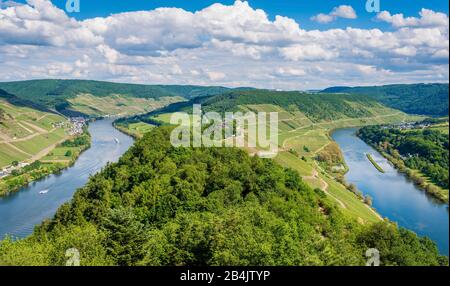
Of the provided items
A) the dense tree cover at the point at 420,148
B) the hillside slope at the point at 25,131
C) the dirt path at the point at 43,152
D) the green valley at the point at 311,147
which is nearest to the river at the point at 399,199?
the green valley at the point at 311,147

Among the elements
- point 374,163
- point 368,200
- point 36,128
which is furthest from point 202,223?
point 36,128

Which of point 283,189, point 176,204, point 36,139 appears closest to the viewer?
point 176,204

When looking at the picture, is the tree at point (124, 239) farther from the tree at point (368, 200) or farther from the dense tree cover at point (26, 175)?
the dense tree cover at point (26, 175)

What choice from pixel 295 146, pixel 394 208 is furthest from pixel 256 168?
pixel 295 146

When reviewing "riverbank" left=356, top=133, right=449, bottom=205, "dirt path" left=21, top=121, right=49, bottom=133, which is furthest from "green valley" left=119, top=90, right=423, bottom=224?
"dirt path" left=21, top=121, right=49, bottom=133

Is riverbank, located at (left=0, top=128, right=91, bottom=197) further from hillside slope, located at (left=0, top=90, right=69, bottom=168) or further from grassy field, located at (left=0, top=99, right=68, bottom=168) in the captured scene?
grassy field, located at (left=0, top=99, right=68, bottom=168)

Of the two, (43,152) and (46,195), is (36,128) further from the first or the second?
(46,195)

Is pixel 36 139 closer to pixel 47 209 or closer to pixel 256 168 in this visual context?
pixel 47 209
